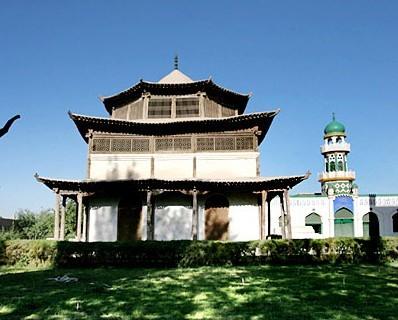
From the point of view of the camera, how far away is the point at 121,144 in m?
21.7

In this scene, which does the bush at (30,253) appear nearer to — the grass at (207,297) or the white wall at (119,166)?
the grass at (207,297)

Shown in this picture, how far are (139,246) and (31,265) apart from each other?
3.91 metres

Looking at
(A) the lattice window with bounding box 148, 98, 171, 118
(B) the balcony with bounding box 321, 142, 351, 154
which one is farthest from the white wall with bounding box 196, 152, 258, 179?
(B) the balcony with bounding box 321, 142, 351, 154

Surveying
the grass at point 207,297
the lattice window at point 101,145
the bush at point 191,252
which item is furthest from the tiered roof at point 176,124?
the grass at point 207,297

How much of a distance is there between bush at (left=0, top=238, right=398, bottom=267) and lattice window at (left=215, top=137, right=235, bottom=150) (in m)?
7.55

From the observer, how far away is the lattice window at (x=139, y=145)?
2159 cm

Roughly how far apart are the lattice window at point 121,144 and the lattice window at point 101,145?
10.3 inches

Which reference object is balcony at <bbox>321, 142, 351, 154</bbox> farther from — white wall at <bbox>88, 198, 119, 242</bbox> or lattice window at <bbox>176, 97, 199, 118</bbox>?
white wall at <bbox>88, 198, 119, 242</bbox>

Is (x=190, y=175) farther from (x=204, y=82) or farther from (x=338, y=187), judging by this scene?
(x=338, y=187)

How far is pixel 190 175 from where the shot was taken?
68.9 feet

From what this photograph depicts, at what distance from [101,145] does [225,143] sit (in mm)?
6520

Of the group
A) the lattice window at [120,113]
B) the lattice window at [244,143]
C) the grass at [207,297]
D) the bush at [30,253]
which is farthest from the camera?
the lattice window at [120,113]

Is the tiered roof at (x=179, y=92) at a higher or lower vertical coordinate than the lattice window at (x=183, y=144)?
higher

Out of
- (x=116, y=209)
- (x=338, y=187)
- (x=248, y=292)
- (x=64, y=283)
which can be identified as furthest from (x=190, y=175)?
(x=338, y=187)
